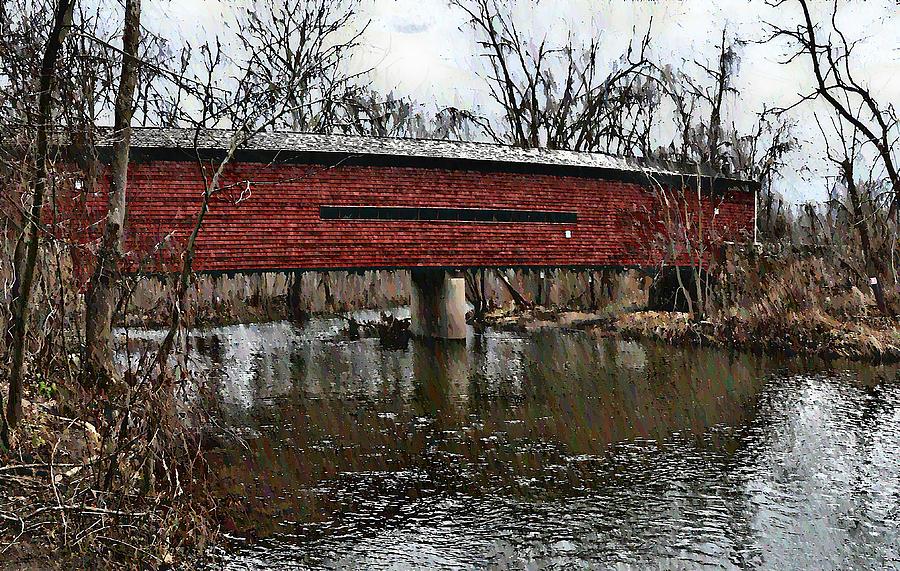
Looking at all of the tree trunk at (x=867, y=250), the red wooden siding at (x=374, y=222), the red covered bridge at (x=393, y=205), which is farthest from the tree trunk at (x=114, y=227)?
the tree trunk at (x=867, y=250)

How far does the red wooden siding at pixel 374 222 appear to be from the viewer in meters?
15.3

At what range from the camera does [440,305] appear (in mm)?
21719

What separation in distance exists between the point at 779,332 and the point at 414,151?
784cm

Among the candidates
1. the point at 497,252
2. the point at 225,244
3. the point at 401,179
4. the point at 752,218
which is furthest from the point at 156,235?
the point at 752,218

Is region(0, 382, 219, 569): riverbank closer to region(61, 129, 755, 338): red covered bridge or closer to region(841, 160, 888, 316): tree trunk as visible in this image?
region(61, 129, 755, 338): red covered bridge

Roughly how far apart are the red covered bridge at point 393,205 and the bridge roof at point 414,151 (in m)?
0.03

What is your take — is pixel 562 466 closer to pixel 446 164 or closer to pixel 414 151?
pixel 414 151

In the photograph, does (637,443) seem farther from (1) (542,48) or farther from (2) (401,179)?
(1) (542,48)

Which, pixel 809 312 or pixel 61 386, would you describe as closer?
pixel 61 386

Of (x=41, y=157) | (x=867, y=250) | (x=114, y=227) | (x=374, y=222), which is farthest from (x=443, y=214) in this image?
(x=41, y=157)

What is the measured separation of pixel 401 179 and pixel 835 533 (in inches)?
477

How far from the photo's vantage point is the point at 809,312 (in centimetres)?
1733

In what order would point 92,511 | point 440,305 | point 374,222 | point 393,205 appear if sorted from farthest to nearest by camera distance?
point 440,305 → point 393,205 → point 374,222 → point 92,511

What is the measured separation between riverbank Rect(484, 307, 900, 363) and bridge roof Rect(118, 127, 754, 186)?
3.67 m
